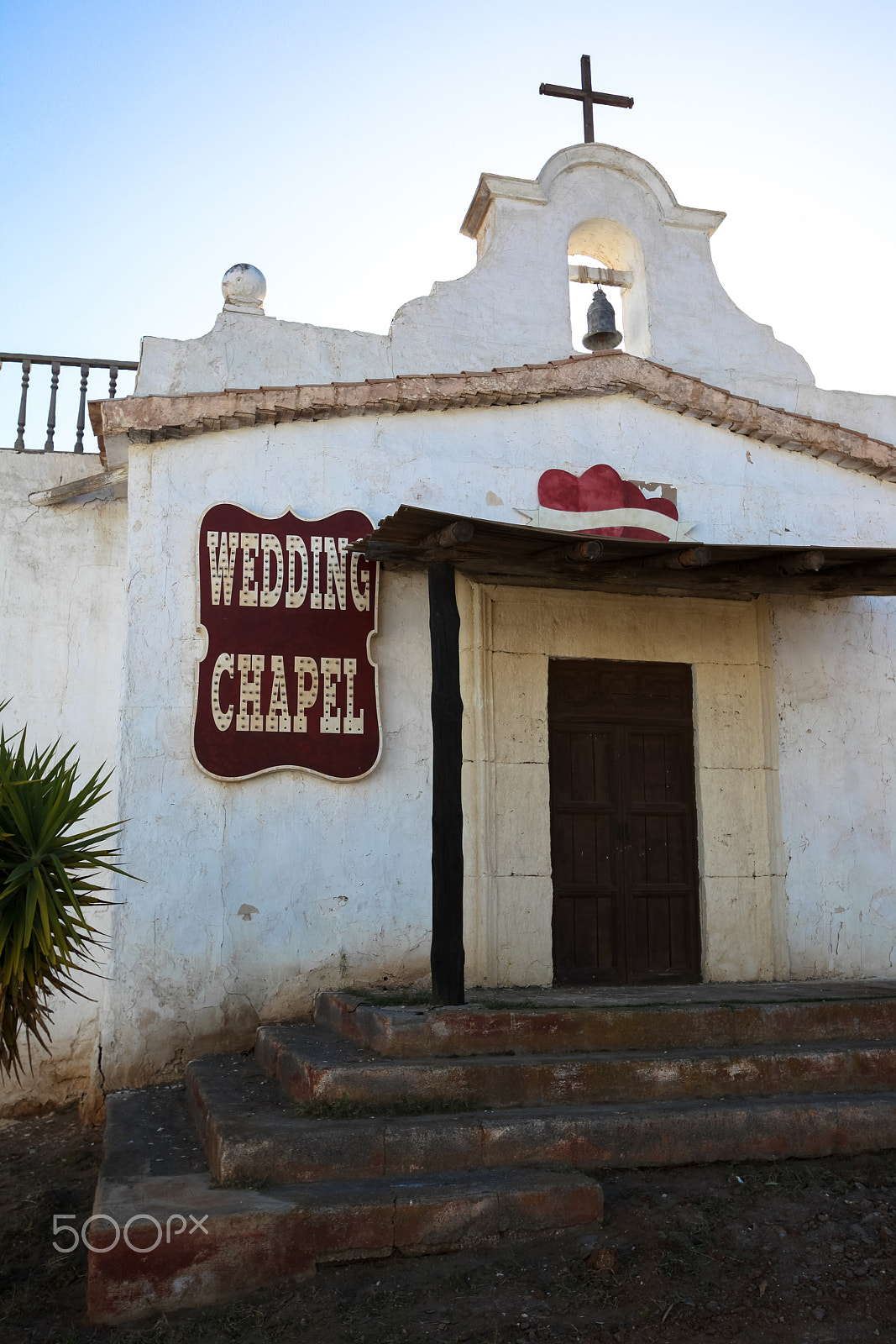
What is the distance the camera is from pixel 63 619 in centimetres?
781

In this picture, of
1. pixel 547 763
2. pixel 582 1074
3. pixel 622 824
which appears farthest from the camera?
pixel 622 824

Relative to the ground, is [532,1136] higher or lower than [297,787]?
lower

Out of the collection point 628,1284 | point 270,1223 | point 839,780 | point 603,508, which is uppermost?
point 603,508

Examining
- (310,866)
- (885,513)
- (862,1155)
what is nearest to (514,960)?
(310,866)

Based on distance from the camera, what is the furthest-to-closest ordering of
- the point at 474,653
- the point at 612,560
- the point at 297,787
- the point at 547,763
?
the point at 547,763
the point at 474,653
the point at 297,787
the point at 612,560

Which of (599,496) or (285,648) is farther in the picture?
(599,496)

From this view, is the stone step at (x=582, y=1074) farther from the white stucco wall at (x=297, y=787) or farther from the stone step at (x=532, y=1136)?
the white stucco wall at (x=297, y=787)

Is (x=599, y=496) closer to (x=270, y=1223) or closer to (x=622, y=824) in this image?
(x=622, y=824)

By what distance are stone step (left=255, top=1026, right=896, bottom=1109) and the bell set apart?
563cm

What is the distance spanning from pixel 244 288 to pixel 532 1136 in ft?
21.3

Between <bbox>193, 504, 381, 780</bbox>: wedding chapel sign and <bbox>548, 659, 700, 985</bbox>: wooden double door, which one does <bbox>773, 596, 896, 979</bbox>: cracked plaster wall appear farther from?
<bbox>193, 504, 381, 780</bbox>: wedding chapel sign

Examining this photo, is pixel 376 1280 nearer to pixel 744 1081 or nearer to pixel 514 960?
pixel 744 1081

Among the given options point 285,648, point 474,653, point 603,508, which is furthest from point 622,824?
point 285,648

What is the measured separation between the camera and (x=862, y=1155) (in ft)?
16.4
